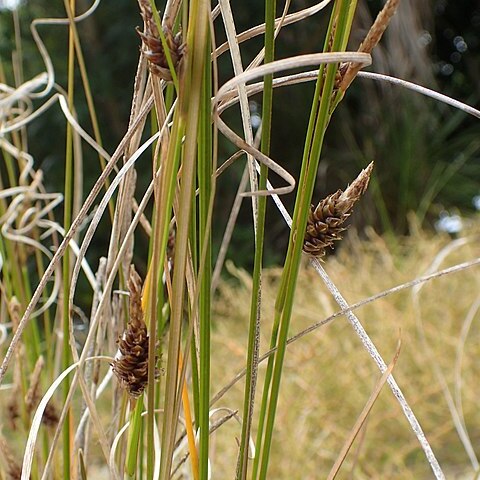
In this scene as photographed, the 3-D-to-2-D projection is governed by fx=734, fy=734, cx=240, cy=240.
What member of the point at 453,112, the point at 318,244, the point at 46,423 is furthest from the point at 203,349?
the point at 453,112

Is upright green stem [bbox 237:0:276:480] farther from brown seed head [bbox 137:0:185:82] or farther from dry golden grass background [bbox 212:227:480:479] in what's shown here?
dry golden grass background [bbox 212:227:480:479]

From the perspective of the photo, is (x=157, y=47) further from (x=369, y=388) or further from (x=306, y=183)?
(x=369, y=388)

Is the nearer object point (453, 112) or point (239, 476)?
point (239, 476)

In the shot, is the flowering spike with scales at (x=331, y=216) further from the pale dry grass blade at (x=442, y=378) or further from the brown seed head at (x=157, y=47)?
the pale dry grass blade at (x=442, y=378)

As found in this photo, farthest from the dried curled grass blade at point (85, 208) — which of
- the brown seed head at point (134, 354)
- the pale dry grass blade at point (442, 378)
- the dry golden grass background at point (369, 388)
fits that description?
the dry golden grass background at point (369, 388)

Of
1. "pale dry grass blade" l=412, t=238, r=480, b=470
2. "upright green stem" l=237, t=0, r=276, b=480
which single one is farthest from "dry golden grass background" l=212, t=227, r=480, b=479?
"upright green stem" l=237, t=0, r=276, b=480

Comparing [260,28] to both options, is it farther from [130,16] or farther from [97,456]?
[130,16]
